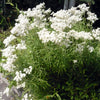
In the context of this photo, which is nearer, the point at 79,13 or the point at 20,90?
the point at 79,13

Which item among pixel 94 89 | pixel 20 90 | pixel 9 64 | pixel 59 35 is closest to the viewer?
pixel 59 35

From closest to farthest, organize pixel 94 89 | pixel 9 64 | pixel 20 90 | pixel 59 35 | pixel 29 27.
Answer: pixel 59 35
pixel 9 64
pixel 29 27
pixel 94 89
pixel 20 90

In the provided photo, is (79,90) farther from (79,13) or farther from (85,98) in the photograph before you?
(79,13)

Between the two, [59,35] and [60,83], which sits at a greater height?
[59,35]

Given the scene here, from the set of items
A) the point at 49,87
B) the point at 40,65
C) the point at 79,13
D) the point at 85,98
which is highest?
the point at 79,13

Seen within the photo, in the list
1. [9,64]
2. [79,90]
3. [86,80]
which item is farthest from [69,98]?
[9,64]

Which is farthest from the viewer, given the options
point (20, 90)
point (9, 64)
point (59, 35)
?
point (20, 90)

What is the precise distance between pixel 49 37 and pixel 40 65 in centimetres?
59

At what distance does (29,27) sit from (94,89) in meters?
1.14

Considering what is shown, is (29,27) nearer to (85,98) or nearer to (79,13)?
(79,13)

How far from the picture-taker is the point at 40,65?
2389 mm

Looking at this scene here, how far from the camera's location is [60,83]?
253 centimetres

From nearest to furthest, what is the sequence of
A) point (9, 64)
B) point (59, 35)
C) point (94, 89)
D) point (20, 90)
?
point (59, 35) < point (9, 64) < point (94, 89) < point (20, 90)

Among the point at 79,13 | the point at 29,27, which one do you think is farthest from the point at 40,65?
the point at 79,13
